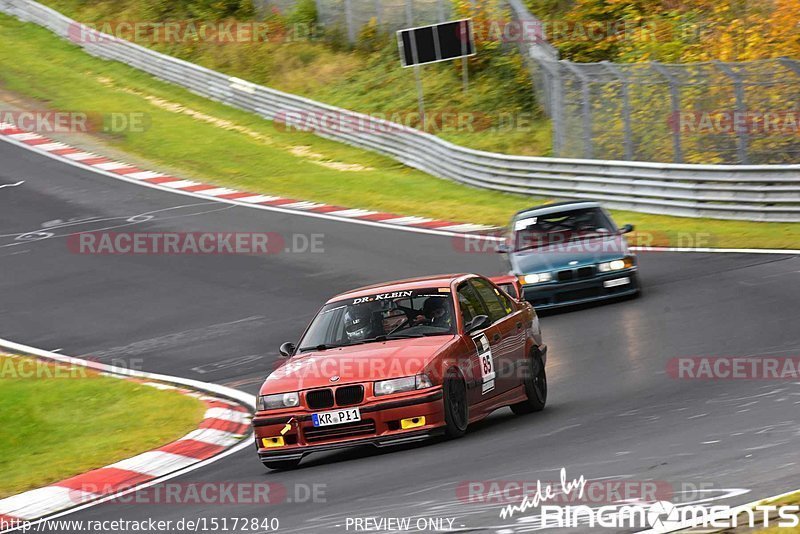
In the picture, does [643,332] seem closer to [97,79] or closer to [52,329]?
[52,329]

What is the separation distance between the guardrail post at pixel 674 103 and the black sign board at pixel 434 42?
7.78 metres

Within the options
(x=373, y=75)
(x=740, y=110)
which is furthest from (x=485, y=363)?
(x=373, y=75)

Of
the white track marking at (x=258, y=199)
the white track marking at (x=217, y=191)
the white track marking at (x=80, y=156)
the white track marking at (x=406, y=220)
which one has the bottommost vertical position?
the white track marking at (x=406, y=220)

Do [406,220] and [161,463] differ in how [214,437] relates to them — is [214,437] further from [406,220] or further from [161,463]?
[406,220]

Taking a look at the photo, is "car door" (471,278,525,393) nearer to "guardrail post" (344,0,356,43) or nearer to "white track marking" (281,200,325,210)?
"white track marking" (281,200,325,210)

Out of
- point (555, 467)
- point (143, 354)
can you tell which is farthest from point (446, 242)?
point (555, 467)

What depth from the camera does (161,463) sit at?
37.2 ft

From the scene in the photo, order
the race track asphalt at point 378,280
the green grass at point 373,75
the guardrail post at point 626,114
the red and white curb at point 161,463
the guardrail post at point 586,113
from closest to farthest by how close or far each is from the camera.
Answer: the race track asphalt at point 378,280, the red and white curb at point 161,463, the guardrail post at point 626,114, the guardrail post at point 586,113, the green grass at point 373,75

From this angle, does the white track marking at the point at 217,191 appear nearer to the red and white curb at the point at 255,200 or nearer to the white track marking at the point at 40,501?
the red and white curb at the point at 255,200

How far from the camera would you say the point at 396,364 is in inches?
397

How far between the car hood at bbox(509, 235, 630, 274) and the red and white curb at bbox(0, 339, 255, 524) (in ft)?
14.8

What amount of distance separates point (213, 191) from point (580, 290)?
13.7 meters

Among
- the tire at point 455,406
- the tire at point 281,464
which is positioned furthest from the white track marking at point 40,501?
the tire at point 455,406

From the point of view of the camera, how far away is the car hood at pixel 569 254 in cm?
1711
